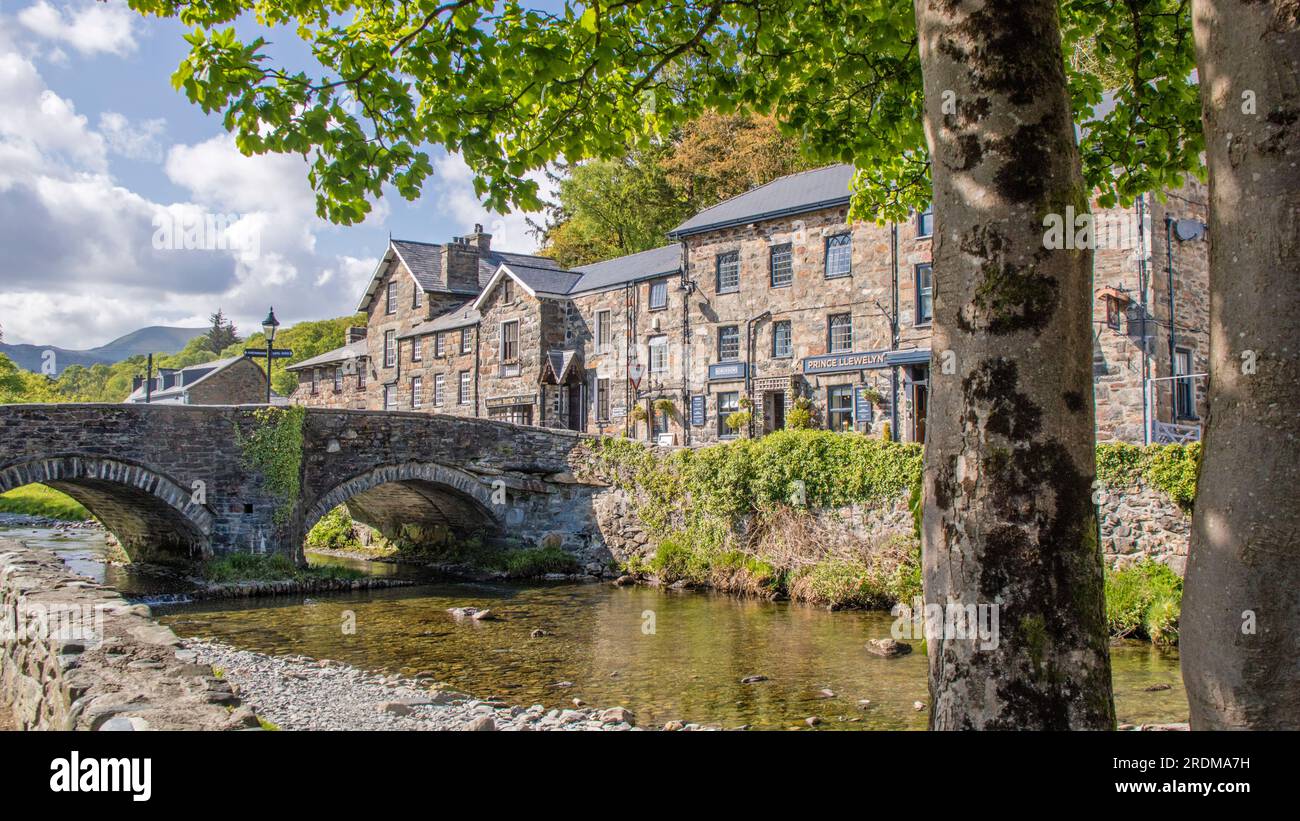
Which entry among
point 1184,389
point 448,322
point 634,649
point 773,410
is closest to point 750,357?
point 773,410

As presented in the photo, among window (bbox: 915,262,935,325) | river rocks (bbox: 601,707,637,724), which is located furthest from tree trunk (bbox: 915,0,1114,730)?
window (bbox: 915,262,935,325)

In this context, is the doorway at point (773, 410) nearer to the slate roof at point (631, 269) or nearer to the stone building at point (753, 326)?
the stone building at point (753, 326)

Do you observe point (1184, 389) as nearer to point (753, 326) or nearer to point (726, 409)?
point (753, 326)

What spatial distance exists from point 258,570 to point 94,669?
16.7 meters

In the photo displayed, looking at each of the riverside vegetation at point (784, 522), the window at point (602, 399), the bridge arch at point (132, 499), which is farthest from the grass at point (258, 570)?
the window at point (602, 399)

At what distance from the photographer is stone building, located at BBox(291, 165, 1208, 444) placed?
23.4 meters

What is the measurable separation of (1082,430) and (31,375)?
248ft

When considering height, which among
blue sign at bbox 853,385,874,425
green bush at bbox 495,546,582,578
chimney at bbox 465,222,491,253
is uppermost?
chimney at bbox 465,222,491,253

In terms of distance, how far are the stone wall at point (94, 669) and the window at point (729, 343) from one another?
81.0ft

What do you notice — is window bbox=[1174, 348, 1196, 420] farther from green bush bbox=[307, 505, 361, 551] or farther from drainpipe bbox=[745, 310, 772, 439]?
green bush bbox=[307, 505, 361, 551]

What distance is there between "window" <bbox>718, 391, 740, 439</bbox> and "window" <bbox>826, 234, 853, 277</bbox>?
5381 millimetres

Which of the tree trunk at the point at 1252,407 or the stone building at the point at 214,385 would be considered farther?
the stone building at the point at 214,385

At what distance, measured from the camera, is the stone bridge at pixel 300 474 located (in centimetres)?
2006
